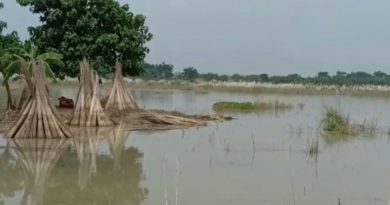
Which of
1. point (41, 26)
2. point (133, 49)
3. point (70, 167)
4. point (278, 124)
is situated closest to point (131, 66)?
point (133, 49)

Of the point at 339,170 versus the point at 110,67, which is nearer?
the point at 339,170

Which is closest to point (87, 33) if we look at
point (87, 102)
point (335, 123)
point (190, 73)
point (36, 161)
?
point (87, 102)

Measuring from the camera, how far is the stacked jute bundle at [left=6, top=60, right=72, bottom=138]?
53.0 feet

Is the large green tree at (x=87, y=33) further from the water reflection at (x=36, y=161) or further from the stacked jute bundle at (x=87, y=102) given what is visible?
the water reflection at (x=36, y=161)

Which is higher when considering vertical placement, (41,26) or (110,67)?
(41,26)

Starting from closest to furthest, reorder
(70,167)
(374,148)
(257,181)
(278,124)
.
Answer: (257,181)
(70,167)
(374,148)
(278,124)

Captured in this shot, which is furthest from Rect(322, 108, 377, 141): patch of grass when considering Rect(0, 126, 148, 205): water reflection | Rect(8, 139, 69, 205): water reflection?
Rect(8, 139, 69, 205): water reflection

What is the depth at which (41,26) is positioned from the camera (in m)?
24.8

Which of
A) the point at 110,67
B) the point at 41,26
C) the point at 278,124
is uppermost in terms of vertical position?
the point at 41,26

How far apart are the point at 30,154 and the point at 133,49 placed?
38.0 ft

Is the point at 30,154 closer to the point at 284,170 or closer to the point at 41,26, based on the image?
the point at 284,170

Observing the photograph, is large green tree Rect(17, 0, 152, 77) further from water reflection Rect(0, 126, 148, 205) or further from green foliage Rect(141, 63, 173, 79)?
green foliage Rect(141, 63, 173, 79)

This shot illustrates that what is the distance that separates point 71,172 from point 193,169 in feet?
7.78

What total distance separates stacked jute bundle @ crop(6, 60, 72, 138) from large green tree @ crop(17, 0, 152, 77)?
7599 millimetres
